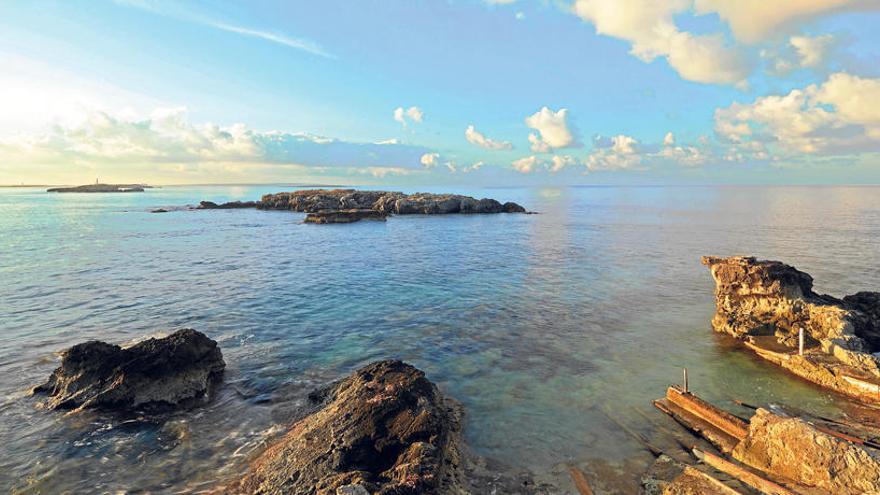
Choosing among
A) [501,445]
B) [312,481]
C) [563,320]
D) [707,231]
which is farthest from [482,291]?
[707,231]

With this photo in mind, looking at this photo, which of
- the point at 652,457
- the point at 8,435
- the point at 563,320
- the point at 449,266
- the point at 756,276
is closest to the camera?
the point at 652,457

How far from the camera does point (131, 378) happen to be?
1357 cm

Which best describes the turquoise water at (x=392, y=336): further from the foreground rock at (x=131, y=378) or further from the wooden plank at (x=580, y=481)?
the foreground rock at (x=131, y=378)

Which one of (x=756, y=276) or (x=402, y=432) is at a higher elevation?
(x=756, y=276)

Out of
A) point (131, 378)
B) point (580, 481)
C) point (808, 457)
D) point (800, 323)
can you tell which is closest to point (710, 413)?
point (808, 457)

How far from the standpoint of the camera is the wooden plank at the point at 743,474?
8.52 meters

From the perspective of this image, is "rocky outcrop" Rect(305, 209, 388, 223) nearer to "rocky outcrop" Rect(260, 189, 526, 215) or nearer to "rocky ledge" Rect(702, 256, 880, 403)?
"rocky outcrop" Rect(260, 189, 526, 215)

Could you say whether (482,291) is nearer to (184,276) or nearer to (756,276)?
(756,276)

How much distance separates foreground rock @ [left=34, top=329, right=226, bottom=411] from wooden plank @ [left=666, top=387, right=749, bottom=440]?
598 inches

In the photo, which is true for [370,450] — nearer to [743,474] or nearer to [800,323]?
[743,474]

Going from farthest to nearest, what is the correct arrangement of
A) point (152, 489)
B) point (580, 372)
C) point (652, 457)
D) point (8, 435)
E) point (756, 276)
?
1. point (756, 276)
2. point (580, 372)
3. point (8, 435)
4. point (652, 457)
5. point (152, 489)

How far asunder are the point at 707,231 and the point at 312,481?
73133mm

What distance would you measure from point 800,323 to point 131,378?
26.1 metres

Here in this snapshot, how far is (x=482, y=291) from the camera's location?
29.8 metres
